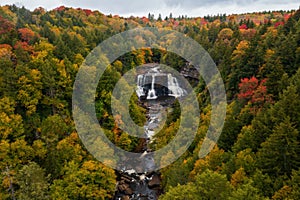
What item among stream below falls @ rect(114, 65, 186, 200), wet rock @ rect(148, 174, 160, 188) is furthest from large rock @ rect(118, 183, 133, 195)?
wet rock @ rect(148, 174, 160, 188)

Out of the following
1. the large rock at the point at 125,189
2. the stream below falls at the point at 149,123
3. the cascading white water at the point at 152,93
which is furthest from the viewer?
the cascading white water at the point at 152,93

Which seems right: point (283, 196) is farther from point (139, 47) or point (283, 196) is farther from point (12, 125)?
point (139, 47)

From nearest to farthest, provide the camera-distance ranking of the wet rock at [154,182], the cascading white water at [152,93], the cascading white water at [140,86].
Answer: the wet rock at [154,182]
the cascading white water at [140,86]
the cascading white water at [152,93]

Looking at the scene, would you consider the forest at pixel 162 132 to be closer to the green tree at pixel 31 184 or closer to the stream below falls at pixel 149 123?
the green tree at pixel 31 184

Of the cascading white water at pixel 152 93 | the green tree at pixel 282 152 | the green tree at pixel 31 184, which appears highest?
the green tree at pixel 282 152

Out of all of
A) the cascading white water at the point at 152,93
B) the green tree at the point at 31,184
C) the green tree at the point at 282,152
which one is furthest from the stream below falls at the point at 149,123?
the green tree at the point at 282,152

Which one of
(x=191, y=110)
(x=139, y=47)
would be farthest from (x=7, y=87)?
Answer: (x=139, y=47)

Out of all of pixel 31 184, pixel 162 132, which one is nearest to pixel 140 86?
pixel 162 132

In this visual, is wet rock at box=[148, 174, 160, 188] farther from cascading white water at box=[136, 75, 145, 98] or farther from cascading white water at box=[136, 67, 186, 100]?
cascading white water at box=[136, 75, 145, 98]
